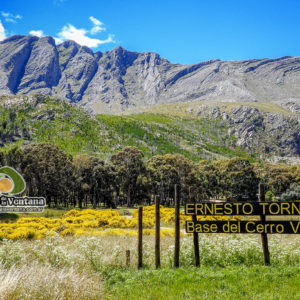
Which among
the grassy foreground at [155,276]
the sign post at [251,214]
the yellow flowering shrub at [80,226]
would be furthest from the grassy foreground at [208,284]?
the yellow flowering shrub at [80,226]

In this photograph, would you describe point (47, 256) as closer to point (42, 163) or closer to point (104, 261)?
point (104, 261)

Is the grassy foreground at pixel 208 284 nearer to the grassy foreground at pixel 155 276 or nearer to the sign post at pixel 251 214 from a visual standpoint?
the grassy foreground at pixel 155 276

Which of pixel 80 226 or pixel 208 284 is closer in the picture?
pixel 208 284

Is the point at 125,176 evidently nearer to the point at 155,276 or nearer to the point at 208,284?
the point at 155,276

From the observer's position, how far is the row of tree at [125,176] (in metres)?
53.2

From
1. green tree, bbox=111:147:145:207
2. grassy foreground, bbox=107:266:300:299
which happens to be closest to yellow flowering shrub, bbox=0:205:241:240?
grassy foreground, bbox=107:266:300:299

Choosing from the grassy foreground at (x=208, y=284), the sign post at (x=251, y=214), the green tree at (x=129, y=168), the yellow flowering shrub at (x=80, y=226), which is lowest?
the yellow flowering shrub at (x=80, y=226)

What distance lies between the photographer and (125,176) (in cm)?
6353

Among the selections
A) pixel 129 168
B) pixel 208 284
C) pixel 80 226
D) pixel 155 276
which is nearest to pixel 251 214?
pixel 208 284

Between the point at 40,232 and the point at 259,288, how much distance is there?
53.7ft

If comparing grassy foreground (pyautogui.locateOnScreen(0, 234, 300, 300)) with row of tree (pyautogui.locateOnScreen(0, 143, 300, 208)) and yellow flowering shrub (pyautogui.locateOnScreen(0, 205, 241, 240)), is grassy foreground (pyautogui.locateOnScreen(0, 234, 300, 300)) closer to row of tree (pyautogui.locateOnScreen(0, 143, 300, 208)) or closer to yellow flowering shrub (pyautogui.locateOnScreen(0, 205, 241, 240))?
yellow flowering shrub (pyautogui.locateOnScreen(0, 205, 241, 240))

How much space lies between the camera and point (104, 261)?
9.61 m

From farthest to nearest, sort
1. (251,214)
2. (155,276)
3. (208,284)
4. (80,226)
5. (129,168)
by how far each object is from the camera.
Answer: (129,168)
(80,226)
(251,214)
(155,276)
(208,284)

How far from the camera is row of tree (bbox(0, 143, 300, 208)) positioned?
53.2m
